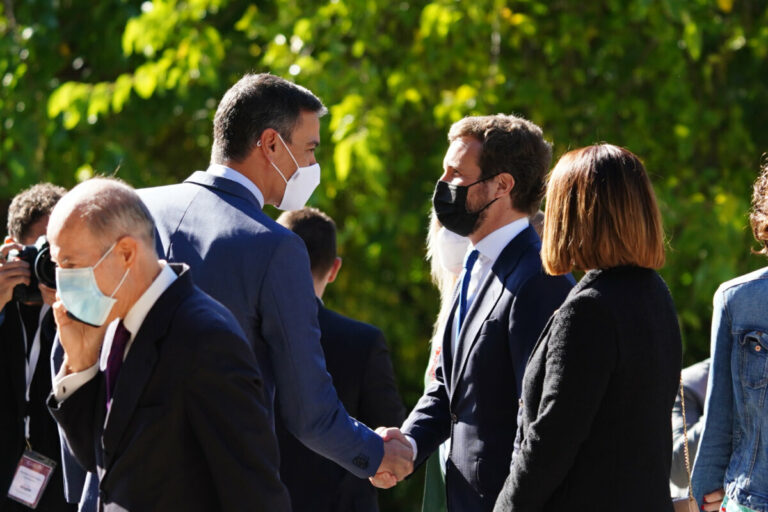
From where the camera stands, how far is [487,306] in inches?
130

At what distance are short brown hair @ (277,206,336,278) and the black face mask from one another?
74cm

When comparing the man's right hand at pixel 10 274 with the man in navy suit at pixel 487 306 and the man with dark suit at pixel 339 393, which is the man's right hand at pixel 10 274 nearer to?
the man with dark suit at pixel 339 393

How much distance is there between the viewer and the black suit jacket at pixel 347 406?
3.87 metres

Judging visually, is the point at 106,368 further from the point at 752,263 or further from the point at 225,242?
the point at 752,263

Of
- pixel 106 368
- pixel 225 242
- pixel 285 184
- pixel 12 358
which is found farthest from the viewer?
pixel 12 358

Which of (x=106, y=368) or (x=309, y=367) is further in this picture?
(x=309, y=367)

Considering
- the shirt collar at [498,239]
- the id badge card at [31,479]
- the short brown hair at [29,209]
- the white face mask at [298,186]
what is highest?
the white face mask at [298,186]

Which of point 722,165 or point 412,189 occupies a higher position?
point 722,165

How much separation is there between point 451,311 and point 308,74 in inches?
123

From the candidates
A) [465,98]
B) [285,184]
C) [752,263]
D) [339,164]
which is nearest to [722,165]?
[752,263]

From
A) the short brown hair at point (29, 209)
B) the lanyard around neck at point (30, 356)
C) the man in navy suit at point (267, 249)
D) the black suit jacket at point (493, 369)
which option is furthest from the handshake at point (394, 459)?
the short brown hair at point (29, 209)

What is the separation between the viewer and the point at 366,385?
4066mm

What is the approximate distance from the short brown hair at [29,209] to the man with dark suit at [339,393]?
989 millimetres

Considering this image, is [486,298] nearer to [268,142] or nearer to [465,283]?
[465,283]
